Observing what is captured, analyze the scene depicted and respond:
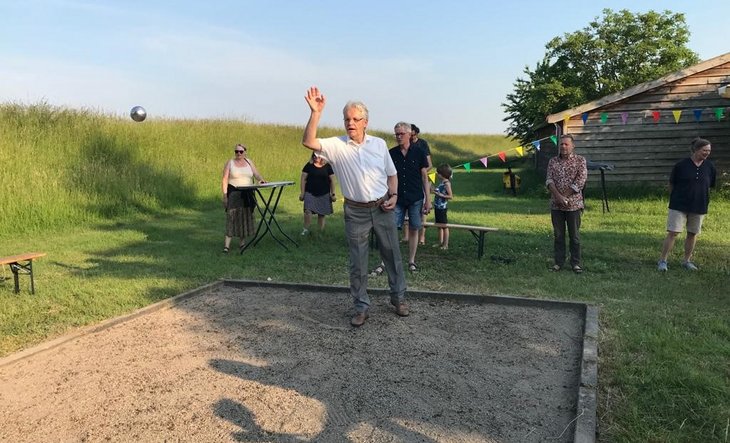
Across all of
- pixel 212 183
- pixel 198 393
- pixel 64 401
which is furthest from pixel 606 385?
pixel 212 183

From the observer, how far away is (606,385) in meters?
3.29

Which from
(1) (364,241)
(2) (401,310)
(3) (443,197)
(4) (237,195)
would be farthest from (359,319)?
(4) (237,195)

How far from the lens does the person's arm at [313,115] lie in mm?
3992

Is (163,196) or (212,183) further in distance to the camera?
(212,183)

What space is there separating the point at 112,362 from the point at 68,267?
12.8ft

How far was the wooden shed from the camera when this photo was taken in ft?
45.3

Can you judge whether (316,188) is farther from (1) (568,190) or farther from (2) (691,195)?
(2) (691,195)

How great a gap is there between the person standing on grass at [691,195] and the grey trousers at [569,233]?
1.04 meters

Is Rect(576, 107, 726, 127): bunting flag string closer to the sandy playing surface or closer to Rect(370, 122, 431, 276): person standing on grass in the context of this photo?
Rect(370, 122, 431, 276): person standing on grass

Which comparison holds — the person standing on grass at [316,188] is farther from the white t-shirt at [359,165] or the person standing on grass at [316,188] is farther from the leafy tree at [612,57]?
the leafy tree at [612,57]

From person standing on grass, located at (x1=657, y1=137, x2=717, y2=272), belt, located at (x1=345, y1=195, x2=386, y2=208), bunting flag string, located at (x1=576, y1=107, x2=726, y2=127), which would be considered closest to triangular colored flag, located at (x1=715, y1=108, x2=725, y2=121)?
bunting flag string, located at (x1=576, y1=107, x2=726, y2=127)

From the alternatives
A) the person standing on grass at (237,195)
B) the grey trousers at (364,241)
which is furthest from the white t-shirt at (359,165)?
the person standing on grass at (237,195)

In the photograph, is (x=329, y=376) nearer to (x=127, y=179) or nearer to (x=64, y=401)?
(x=64, y=401)

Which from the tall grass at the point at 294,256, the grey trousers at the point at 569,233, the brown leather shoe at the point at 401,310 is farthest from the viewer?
the grey trousers at the point at 569,233
